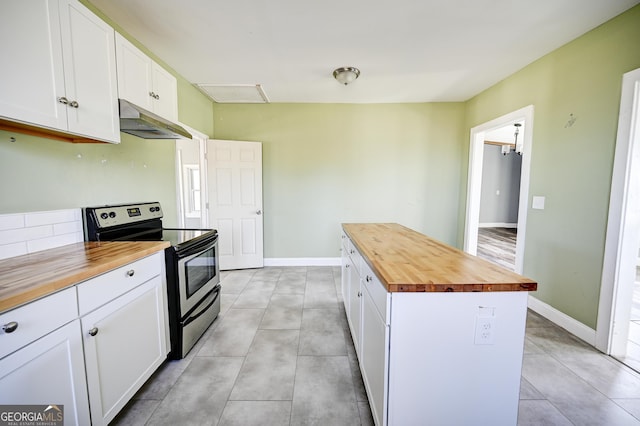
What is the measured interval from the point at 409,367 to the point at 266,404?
96cm

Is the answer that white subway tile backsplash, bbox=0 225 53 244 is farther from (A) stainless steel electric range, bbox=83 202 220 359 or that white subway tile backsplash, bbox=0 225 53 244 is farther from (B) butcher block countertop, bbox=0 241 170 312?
(A) stainless steel electric range, bbox=83 202 220 359

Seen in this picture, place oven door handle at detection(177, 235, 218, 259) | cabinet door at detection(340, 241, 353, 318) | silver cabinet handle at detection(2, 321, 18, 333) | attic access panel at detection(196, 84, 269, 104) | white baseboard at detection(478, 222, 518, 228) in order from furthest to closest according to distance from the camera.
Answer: white baseboard at detection(478, 222, 518, 228), attic access panel at detection(196, 84, 269, 104), cabinet door at detection(340, 241, 353, 318), oven door handle at detection(177, 235, 218, 259), silver cabinet handle at detection(2, 321, 18, 333)

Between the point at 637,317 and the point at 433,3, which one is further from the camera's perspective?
the point at 637,317

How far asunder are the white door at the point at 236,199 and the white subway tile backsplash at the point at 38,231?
2010 mm

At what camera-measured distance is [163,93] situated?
7.07 feet

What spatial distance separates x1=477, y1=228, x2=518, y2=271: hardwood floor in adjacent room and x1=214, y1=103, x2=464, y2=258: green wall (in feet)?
3.22

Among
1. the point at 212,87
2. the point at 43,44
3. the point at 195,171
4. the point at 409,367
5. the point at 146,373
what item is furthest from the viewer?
the point at 195,171

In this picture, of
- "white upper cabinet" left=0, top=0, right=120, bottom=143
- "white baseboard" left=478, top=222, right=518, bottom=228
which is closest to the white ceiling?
"white upper cabinet" left=0, top=0, right=120, bottom=143

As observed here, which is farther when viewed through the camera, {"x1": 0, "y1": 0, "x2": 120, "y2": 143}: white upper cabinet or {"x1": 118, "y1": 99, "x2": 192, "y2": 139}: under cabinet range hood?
{"x1": 118, "y1": 99, "x2": 192, "y2": 139}: under cabinet range hood

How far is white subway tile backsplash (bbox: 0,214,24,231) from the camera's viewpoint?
1.27 metres

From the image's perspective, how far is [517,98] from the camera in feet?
9.21

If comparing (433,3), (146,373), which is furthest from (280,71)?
(146,373)

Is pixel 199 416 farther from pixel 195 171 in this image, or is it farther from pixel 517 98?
pixel 195 171

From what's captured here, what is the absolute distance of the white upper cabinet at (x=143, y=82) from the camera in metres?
1.71
